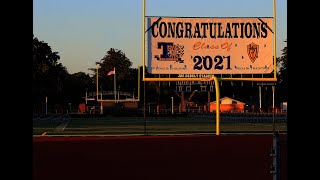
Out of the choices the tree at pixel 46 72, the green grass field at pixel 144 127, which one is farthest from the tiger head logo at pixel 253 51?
the tree at pixel 46 72

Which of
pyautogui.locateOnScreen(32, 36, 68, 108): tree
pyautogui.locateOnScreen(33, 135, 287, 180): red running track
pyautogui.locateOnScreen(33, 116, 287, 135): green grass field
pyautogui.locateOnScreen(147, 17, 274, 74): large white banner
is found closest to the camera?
pyautogui.locateOnScreen(33, 135, 287, 180): red running track

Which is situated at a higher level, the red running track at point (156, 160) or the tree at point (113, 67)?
the tree at point (113, 67)

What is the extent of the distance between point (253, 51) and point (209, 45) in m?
2.08

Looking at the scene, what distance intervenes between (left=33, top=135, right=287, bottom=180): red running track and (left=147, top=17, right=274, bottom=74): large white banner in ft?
21.6

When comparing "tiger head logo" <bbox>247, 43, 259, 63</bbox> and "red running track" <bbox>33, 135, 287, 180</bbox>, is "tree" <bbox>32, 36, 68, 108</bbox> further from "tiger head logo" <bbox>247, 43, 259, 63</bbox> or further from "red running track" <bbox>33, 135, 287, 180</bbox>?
"red running track" <bbox>33, 135, 287, 180</bbox>

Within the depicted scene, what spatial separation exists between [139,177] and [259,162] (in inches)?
159

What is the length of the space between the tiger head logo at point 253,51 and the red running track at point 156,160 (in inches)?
283

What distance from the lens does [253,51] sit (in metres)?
28.8

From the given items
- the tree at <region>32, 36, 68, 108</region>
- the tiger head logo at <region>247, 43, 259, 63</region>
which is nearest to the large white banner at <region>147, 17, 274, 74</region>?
the tiger head logo at <region>247, 43, 259, 63</region>

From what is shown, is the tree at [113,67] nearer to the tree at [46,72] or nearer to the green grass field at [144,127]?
the tree at [46,72]

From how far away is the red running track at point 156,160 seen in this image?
1270 cm

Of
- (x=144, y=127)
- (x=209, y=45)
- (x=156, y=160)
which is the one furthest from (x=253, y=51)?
(x=156, y=160)

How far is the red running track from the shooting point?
41.7 feet
